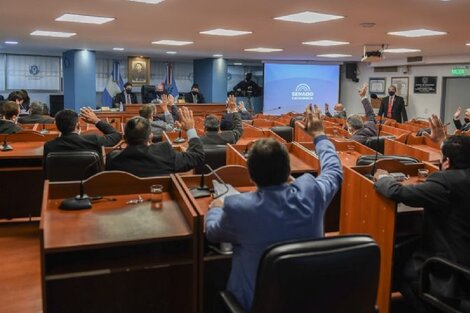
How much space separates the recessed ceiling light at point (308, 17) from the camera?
5473mm

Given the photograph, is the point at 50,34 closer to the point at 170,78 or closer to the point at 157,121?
the point at 157,121

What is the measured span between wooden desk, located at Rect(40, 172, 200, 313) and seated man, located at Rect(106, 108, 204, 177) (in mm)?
396

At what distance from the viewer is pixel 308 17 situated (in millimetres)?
5676

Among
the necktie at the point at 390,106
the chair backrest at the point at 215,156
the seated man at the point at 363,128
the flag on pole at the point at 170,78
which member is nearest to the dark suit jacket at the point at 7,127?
the chair backrest at the point at 215,156

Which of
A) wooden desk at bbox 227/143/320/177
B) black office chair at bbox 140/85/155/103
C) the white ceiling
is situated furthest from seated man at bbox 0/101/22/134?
black office chair at bbox 140/85/155/103

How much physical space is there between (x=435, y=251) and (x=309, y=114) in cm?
88

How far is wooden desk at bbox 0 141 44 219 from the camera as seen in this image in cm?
440

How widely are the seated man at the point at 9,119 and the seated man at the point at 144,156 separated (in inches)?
91.9

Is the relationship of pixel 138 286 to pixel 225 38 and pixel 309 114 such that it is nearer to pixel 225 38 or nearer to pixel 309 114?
pixel 309 114

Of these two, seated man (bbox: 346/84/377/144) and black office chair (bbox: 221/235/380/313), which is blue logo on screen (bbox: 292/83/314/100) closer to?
seated man (bbox: 346/84/377/144)

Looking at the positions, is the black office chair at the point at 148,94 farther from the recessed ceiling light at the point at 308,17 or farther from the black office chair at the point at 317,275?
the black office chair at the point at 317,275

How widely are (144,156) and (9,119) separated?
2.80m

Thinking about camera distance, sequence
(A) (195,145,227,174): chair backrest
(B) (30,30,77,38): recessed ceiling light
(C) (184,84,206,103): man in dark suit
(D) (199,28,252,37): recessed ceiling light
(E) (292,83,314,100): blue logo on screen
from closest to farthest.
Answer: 1. (A) (195,145,227,174): chair backrest
2. (D) (199,28,252,37): recessed ceiling light
3. (B) (30,30,77,38): recessed ceiling light
4. (C) (184,84,206,103): man in dark suit
5. (E) (292,83,314,100): blue logo on screen

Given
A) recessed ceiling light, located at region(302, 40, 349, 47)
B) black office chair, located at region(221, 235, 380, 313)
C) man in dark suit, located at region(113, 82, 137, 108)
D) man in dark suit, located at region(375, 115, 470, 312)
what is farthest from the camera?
man in dark suit, located at region(113, 82, 137, 108)
